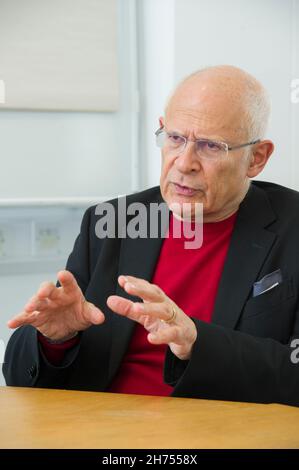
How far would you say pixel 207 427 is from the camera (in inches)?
41.3

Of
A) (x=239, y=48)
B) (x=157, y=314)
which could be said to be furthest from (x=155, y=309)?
(x=239, y=48)

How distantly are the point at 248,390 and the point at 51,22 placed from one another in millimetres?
1734

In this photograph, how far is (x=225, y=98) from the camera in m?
1.72

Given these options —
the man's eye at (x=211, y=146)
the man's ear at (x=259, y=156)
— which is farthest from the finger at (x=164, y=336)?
the man's ear at (x=259, y=156)

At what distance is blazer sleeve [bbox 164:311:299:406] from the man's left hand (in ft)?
0.11

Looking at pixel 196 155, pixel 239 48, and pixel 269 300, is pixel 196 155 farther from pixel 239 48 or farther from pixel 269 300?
pixel 239 48

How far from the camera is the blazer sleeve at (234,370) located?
1342 mm

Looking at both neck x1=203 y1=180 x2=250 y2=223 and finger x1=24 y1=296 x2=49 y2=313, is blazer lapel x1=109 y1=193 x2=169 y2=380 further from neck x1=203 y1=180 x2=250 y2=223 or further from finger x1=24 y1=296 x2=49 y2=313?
finger x1=24 y1=296 x2=49 y2=313

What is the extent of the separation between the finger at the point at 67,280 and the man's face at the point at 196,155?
46 cm

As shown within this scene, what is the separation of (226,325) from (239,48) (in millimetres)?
1501

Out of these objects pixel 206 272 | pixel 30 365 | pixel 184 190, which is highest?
pixel 184 190

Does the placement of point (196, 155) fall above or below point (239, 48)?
below

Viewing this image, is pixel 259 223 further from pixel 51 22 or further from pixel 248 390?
pixel 51 22

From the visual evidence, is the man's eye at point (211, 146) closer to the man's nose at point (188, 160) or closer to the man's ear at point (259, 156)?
the man's nose at point (188, 160)
